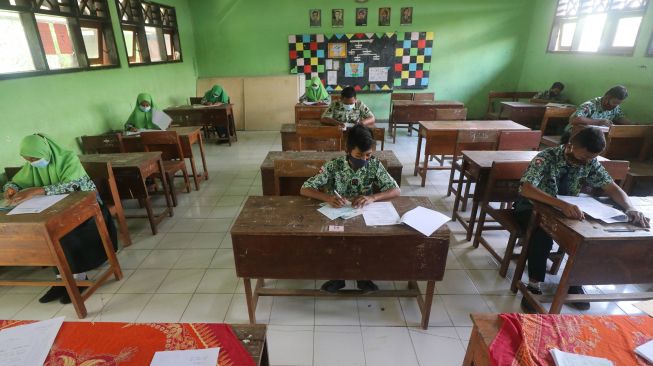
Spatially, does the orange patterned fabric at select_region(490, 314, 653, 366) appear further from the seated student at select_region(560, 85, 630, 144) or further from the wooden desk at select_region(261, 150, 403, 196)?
the seated student at select_region(560, 85, 630, 144)

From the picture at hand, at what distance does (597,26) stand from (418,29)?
9.84 feet

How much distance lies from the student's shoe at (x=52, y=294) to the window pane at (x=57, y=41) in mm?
2428

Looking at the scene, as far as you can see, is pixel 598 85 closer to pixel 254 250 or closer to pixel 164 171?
pixel 254 250

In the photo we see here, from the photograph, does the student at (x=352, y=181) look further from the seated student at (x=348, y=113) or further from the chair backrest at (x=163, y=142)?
the chair backrest at (x=163, y=142)

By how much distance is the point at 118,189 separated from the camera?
2.91 metres

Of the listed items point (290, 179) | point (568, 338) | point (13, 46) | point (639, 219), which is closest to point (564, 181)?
point (639, 219)

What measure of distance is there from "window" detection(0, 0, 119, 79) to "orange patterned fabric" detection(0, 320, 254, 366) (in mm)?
3027

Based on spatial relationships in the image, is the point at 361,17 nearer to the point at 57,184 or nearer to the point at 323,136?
the point at 323,136

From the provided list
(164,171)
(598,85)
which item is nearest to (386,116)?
(598,85)

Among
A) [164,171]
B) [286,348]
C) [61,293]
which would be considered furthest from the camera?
[164,171]

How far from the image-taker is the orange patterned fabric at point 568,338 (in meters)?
0.94

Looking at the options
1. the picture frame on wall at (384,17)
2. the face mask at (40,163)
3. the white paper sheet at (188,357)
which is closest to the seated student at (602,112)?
the picture frame on wall at (384,17)

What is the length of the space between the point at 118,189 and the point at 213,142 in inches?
135

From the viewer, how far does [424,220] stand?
1.68 meters
